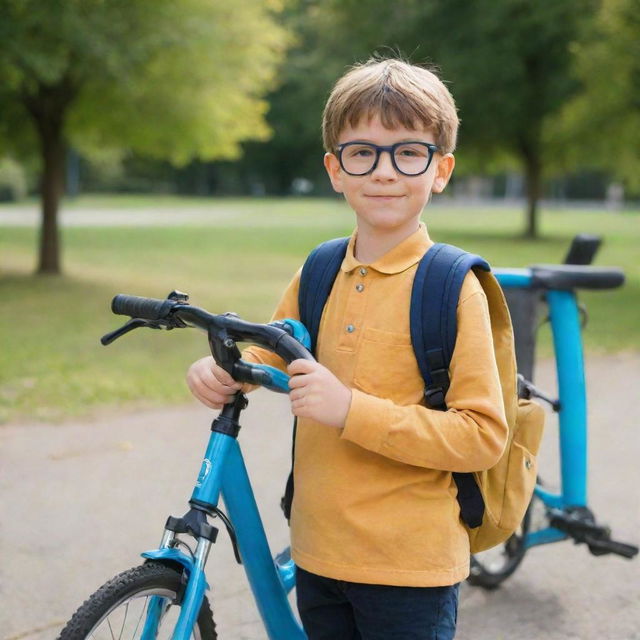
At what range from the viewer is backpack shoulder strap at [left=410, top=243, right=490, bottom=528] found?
189 centimetres

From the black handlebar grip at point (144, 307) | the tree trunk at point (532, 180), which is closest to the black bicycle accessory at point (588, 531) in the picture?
the black handlebar grip at point (144, 307)

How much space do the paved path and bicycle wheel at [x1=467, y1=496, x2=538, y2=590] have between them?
0.06 m

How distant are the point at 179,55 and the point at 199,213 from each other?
25.9 metres

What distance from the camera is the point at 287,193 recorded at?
69438 millimetres

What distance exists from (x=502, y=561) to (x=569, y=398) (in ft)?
2.31

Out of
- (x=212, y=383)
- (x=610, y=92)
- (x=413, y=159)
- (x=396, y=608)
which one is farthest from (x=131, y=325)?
(x=610, y=92)

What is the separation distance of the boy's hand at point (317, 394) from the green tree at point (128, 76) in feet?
31.2

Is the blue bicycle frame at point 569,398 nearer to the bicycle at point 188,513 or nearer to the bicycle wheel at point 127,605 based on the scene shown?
the bicycle at point 188,513

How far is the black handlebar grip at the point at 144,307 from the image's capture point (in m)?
1.91

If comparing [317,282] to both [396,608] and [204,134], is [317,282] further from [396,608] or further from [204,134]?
[204,134]

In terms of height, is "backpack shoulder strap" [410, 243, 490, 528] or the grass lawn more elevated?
"backpack shoulder strap" [410, 243, 490, 528]

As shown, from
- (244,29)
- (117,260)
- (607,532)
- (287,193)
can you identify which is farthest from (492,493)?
(287,193)

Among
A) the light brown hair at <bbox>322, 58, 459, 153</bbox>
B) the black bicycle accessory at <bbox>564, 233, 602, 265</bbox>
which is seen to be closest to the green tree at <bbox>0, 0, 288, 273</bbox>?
the black bicycle accessory at <bbox>564, 233, 602, 265</bbox>

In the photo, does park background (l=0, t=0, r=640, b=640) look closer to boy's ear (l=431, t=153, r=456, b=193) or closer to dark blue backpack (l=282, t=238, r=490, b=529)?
boy's ear (l=431, t=153, r=456, b=193)
